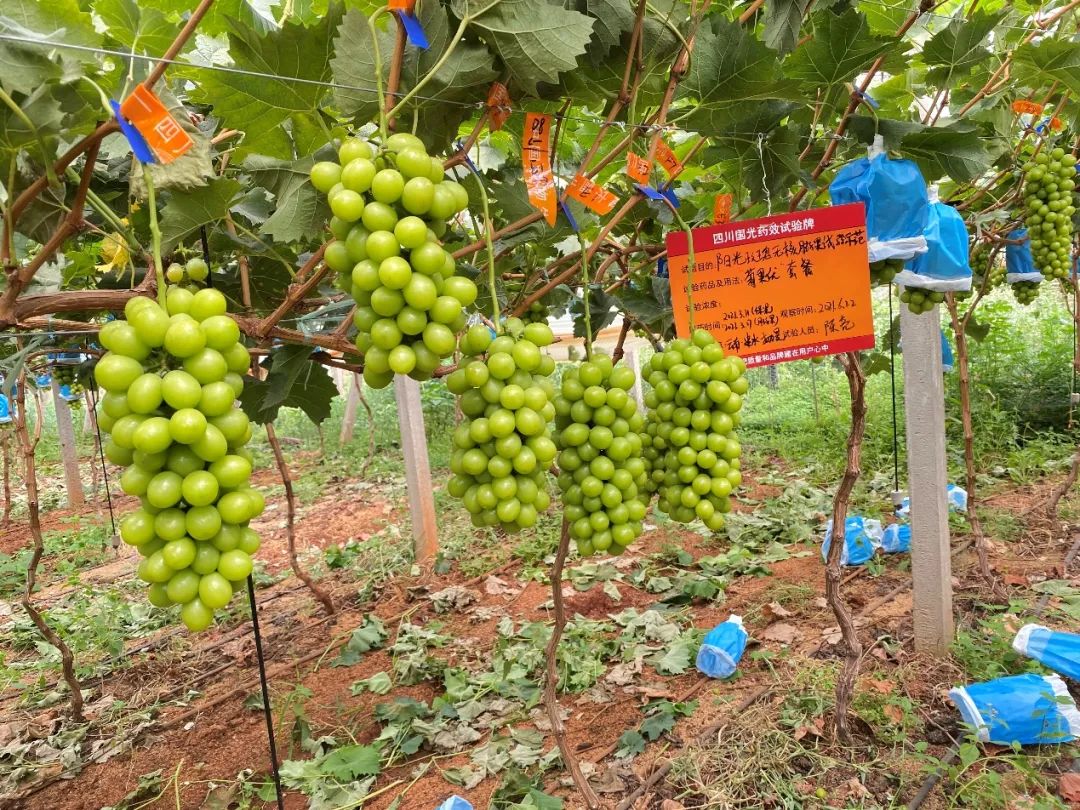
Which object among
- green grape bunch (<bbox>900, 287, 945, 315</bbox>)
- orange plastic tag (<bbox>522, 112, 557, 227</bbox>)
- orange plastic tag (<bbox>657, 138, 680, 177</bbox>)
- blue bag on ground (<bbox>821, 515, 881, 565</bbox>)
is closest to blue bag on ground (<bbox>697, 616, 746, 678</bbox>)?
blue bag on ground (<bbox>821, 515, 881, 565</bbox>)

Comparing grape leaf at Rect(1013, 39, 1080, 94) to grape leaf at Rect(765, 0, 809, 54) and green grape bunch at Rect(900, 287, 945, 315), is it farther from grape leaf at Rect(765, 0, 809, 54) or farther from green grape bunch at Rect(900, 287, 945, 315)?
grape leaf at Rect(765, 0, 809, 54)

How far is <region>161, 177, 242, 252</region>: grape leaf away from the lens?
1.26 meters

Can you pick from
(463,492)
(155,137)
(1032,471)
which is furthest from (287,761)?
(1032,471)

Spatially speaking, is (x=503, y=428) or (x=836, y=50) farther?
(x=836, y=50)

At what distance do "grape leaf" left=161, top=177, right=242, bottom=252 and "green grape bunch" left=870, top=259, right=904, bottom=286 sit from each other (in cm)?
198

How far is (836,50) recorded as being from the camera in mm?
1813

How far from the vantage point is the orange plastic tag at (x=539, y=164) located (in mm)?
1371

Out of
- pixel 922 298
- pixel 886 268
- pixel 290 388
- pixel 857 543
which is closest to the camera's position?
pixel 290 388

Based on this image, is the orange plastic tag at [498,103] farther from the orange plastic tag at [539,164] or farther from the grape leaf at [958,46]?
the grape leaf at [958,46]

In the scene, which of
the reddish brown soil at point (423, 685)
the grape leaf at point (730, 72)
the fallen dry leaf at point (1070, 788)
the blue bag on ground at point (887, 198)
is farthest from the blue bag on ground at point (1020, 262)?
the grape leaf at point (730, 72)

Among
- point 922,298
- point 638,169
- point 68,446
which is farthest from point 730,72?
point 68,446

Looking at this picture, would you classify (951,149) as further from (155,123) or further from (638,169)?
(155,123)

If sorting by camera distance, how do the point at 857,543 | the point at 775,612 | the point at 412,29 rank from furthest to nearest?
the point at 857,543 → the point at 775,612 → the point at 412,29

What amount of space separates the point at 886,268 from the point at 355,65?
1885 mm
